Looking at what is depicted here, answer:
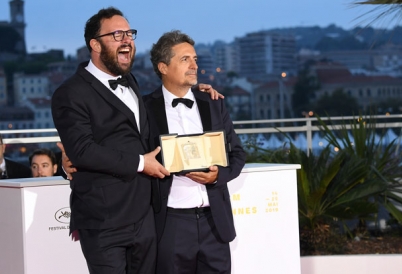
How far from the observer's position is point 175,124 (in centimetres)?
378

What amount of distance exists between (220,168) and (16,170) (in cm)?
341

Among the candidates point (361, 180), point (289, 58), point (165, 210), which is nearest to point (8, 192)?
point (165, 210)

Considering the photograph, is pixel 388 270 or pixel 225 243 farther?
pixel 388 270

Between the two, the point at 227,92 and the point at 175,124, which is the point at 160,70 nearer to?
the point at 175,124

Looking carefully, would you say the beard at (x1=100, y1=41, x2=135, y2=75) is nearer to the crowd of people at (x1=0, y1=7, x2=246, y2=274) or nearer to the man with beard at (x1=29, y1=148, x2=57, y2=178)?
the crowd of people at (x1=0, y1=7, x2=246, y2=274)

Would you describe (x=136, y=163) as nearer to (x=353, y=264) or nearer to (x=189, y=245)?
(x=189, y=245)

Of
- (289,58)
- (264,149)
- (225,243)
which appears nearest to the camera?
(225,243)

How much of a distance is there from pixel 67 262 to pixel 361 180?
4.10 m

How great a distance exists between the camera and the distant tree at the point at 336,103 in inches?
2793

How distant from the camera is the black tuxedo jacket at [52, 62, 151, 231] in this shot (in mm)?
3264

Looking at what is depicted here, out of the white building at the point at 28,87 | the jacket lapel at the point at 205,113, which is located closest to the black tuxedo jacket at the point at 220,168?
the jacket lapel at the point at 205,113

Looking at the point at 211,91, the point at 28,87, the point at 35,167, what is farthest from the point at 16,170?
the point at 28,87

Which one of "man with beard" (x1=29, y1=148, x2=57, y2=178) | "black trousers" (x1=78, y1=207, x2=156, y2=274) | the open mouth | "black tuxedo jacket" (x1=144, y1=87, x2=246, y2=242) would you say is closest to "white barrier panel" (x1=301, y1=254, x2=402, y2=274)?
"man with beard" (x1=29, y1=148, x2=57, y2=178)

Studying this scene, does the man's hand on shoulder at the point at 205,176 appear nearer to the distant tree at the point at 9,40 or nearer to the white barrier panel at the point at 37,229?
the white barrier panel at the point at 37,229
